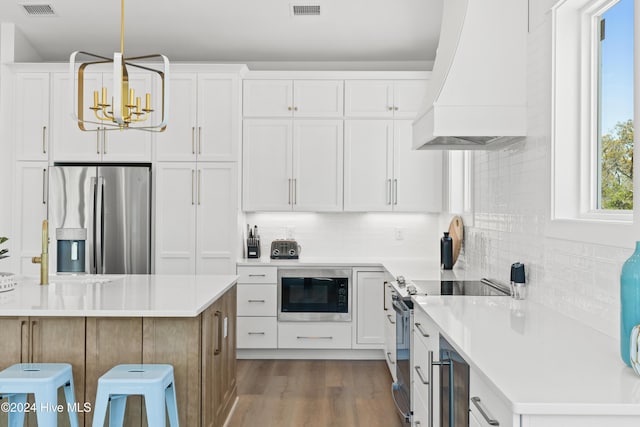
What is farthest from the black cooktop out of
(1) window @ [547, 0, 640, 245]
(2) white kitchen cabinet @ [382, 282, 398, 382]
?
(1) window @ [547, 0, 640, 245]

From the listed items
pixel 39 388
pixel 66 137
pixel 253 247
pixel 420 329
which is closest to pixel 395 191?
pixel 253 247

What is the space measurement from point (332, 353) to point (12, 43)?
4050 mm

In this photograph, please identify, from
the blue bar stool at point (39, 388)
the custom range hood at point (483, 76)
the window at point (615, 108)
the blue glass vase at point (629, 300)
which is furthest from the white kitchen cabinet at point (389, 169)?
the blue glass vase at point (629, 300)

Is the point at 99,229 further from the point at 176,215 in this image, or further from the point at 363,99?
the point at 363,99

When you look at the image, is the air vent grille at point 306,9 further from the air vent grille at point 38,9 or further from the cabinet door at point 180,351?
the cabinet door at point 180,351

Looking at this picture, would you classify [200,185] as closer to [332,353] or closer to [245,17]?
[245,17]

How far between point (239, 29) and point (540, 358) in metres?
4.38

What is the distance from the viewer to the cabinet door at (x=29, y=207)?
5371 millimetres

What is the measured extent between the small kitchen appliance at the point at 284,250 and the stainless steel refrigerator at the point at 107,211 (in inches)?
44.6

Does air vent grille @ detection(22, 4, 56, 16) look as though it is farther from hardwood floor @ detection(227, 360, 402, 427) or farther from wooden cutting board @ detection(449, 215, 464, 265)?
wooden cutting board @ detection(449, 215, 464, 265)

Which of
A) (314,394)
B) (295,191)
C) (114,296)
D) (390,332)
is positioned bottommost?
(314,394)

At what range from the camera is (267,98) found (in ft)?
Result: 18.0

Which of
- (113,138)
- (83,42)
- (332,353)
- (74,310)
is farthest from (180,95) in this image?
(74,310)

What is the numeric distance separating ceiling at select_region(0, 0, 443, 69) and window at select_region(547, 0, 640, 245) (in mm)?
2549
